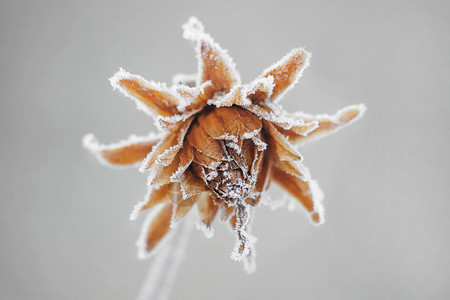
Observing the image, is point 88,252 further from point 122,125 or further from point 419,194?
point 419,194

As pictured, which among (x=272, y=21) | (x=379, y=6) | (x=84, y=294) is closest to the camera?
(x=84, y=294)

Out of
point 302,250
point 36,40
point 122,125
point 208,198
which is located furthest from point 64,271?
point 208,198

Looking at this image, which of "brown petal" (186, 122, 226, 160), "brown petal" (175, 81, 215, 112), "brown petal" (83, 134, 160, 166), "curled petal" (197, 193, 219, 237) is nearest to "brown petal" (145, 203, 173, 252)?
"curled petal" (197, 193, 219, 237)

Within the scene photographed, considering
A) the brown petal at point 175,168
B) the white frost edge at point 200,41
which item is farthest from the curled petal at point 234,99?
the brown petal at point 175,168

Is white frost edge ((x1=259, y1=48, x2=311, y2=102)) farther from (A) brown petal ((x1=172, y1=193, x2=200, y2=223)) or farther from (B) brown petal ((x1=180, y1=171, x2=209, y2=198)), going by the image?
(A) brown petal ((x1=172, y1=193, x2=200, y2=223))

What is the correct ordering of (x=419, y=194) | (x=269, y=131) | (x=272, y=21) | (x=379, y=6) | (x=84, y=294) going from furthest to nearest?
(x=272, y=21) < (x=379, y=6) < (x=84, y=294) < (x=419, y=194) < (x=269, y=131)

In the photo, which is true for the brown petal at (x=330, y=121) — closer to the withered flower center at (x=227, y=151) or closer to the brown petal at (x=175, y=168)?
the withered flower center at (x=227, y=151)

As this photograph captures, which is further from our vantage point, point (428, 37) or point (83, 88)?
point (83, 88)

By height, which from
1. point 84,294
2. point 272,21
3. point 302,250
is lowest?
point 84,294
